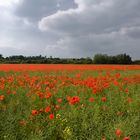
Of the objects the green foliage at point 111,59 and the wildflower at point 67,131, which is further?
the green foliage at point 111,59

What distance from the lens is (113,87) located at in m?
9.62

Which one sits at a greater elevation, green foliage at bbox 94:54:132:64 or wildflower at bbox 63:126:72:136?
green foliage at bbox 94:54:132:64

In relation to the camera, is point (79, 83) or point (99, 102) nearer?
point (99, 102)

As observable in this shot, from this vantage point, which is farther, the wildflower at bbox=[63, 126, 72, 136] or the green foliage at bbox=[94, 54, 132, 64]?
the green foliage at bbox=[94, 54, 132, 64]

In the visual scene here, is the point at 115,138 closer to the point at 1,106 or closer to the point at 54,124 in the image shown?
the point at 54,124

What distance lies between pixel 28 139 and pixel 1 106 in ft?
6.42

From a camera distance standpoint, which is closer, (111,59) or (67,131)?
(67,131)

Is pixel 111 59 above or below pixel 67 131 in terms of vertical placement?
above

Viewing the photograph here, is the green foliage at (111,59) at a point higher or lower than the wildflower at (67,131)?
higher

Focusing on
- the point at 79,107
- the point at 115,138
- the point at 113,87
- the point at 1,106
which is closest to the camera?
the point at 115,138

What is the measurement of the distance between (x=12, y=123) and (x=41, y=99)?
5.50 feet

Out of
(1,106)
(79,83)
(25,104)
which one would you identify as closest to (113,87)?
(79,83)

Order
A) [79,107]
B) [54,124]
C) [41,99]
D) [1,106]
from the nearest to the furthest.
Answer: [54,124], [79,107], [1,106], [41,99]

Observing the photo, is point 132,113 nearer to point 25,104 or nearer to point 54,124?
point 54,124
